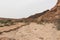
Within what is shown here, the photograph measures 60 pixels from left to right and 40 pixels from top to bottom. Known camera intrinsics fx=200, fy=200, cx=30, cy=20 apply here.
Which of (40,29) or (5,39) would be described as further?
(40,29)

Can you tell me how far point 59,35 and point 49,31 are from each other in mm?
784

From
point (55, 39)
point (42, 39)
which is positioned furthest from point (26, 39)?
point (55, 39)

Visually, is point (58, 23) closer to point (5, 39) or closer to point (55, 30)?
point (55, 30)

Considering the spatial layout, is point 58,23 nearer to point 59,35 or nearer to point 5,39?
point 59,35

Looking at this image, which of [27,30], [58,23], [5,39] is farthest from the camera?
[27,30]

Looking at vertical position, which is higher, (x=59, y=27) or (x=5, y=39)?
(x=59, y=27)

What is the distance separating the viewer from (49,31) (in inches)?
322

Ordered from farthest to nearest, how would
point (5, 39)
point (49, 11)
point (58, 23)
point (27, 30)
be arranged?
point (49, 11) < point (27, 30) < point (58, 23) < point (5, 39)

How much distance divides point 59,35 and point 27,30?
165 centimetres

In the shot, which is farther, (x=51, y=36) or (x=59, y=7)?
(x=59, y=7)

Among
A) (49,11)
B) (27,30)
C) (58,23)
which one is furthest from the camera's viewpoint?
(49,11)

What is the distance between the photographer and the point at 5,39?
7121 millimetres

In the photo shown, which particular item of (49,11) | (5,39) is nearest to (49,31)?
(5,39)

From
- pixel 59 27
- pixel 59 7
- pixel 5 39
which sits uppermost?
pixel 59 7
